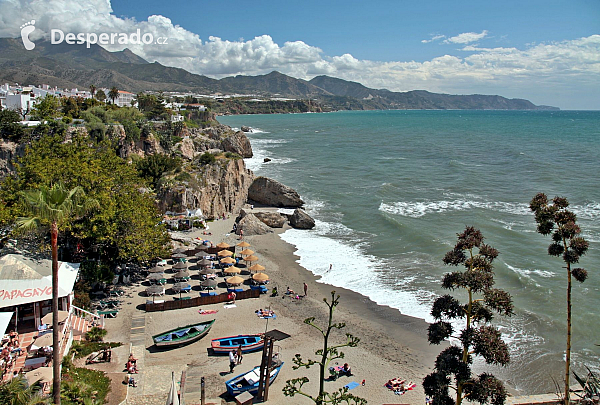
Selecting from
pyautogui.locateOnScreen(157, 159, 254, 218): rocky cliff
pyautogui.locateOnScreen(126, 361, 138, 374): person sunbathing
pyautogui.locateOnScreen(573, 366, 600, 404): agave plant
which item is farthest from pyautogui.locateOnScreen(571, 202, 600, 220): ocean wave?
pyautogui.locateOnScreen(126, 361, 138, 374): person sunbathing

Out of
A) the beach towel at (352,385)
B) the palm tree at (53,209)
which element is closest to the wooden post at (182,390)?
the palm tree at (53,209)

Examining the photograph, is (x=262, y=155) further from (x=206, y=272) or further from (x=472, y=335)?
(x=472, y=335)

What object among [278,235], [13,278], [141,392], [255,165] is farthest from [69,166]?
[255,165]

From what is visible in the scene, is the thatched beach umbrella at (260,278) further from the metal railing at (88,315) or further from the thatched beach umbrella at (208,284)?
the metal railing at (88,315)

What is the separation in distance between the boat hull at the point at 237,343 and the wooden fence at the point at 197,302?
4.54m

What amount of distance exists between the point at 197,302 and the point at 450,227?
24.1m

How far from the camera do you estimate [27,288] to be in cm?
1734

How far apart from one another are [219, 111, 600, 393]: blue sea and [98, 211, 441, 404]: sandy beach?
201 cm

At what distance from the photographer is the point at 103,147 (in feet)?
100

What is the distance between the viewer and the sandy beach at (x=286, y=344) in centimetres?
1683

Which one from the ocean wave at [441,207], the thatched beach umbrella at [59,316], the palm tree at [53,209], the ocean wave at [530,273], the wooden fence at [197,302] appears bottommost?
the wooden fence at [197,302]

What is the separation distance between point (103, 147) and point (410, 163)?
54.5m

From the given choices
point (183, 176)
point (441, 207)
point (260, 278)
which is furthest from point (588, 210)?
point (183, 176)

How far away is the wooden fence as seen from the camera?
2286cm
